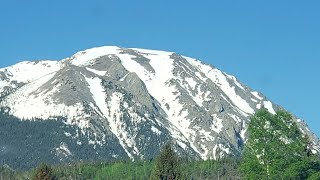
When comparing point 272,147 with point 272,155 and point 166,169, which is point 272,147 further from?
point 166,169

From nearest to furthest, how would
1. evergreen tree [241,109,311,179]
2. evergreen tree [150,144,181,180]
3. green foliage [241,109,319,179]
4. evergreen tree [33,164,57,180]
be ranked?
green foliage [241,109,319,179], evergreen tree [241,109,311,179], evergreen tree [150,144,181,180], evergreen tree [33,164,57,180]

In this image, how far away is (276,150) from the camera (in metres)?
68.6

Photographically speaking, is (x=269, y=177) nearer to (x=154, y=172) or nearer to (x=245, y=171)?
(x=245, y=171)

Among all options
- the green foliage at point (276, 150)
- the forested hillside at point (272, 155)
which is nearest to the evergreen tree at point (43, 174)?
the forested hillside at point (272, 155)

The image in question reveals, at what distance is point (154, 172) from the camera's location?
69312 millimetres

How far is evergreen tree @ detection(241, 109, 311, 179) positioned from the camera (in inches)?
2682

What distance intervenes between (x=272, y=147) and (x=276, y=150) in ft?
1.52

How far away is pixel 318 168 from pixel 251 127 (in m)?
7.27

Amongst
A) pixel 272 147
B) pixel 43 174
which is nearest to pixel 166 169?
pixel 272 147

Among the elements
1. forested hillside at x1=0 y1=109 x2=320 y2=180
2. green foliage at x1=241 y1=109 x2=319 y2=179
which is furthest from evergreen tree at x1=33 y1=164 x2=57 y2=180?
green foliage at x1=241 y1=109 x2=319 y2=179

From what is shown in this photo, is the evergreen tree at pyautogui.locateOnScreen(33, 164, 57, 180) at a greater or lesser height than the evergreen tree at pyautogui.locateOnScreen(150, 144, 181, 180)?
greater

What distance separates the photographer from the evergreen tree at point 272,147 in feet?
224

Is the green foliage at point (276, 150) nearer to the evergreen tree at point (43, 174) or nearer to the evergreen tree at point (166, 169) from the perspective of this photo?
the evergreen tree at point (166, 169)

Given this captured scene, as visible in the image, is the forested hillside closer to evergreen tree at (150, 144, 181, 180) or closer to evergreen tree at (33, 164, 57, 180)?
evergreen tree at (150, 144, 181, 180)
